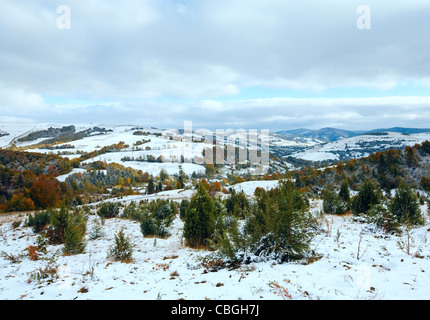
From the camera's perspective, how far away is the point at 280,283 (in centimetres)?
428

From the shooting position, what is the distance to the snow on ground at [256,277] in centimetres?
391

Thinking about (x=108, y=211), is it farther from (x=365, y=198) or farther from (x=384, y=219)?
(x=365, y=198)

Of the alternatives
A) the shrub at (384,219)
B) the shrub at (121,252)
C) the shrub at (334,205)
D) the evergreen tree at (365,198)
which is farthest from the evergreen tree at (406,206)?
A: the shrub at (121,252)

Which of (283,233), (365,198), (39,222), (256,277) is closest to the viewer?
(256,277)

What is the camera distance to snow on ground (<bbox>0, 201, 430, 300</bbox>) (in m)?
3.91

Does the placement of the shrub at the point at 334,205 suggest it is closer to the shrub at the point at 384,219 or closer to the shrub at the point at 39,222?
the shrub at the point at 384,219

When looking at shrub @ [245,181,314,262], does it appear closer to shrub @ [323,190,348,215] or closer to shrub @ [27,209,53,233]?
shrub @ [323,190,348,215]

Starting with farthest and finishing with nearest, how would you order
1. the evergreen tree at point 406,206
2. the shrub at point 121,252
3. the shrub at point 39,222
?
the shrub at point 39,222 → the evergreen tree at point 406,206 → the shrub at point 121,252

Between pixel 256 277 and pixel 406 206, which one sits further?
pixel 406 206

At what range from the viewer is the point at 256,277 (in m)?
4.68

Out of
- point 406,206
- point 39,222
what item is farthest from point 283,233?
point 39,222

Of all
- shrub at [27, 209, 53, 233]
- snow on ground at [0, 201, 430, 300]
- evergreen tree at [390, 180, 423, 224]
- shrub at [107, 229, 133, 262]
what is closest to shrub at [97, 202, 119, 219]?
shrub at [27, 209, 53, 233]

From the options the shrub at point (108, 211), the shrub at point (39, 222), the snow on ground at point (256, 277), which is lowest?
the shrub at point (108, 211)

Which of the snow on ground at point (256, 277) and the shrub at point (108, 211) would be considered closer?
the snow on ground at point (256, 277)
